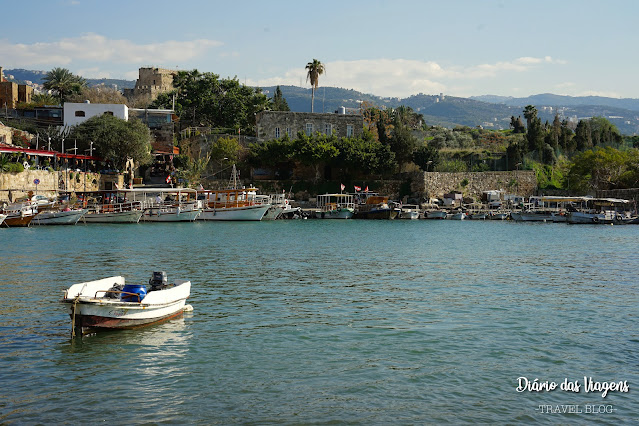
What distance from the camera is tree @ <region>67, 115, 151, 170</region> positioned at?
56906 millimetres

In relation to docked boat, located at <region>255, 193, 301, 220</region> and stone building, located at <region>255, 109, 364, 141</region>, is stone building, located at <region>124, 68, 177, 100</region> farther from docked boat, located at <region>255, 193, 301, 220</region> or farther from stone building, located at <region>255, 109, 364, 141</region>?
docked boat, located at <region>255, 193, 301, 220</region>

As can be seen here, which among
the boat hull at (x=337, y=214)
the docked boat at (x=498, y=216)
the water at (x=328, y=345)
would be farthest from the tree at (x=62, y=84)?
the water at (x=328, y=345)

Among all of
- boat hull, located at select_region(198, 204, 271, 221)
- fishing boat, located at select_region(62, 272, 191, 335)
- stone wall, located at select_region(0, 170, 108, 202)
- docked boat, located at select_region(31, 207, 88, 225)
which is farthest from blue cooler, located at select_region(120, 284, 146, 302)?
boat hull, located at select_region(198, 204, 271, 221)

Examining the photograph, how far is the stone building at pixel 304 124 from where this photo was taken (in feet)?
220

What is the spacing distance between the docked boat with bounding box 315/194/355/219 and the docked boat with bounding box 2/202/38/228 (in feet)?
85.3

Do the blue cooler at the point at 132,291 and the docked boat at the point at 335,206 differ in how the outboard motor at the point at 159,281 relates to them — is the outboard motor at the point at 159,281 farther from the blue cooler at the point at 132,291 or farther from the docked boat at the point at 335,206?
the docked boat at the point at 335,206

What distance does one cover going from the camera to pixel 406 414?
910 cm

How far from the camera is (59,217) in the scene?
4553 centimetres

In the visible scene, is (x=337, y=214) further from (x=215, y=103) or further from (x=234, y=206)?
(x=215, y=103)

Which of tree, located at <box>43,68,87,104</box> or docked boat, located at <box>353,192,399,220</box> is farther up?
tree, located at <box>43,68,87,104</box>

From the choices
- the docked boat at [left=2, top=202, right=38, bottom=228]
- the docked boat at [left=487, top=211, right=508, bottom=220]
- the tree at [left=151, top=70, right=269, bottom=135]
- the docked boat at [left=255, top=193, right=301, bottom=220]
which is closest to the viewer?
the docked boat at [left=2, top=202, right=38, bottom=228]

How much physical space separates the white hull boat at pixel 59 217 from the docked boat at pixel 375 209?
84.3ft

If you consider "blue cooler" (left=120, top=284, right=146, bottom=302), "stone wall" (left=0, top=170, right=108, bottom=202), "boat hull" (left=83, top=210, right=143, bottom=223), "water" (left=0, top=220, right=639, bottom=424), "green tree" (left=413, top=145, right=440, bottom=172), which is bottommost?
"water" (left=0, top=220, right=639, bottom=424)

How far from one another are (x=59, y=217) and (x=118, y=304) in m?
35.9
